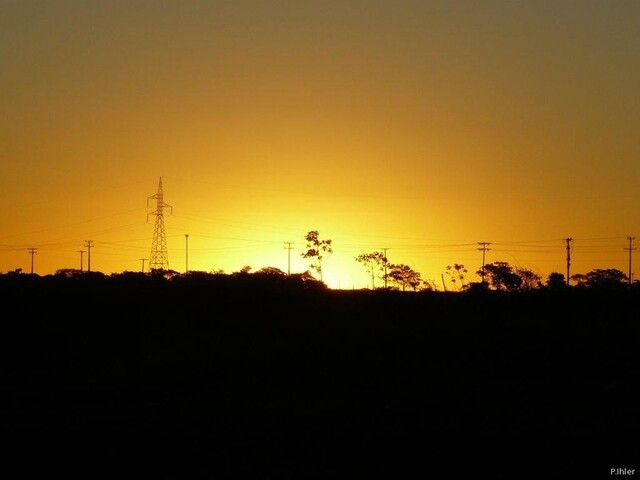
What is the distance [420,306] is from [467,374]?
19.6 meters

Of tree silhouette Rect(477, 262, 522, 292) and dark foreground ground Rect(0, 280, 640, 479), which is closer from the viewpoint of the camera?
dark foreground ground Rect(0, 280, 640, 479)

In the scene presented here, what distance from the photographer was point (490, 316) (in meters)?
41.8

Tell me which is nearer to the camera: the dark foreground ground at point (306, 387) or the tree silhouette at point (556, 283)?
the dark foreground ground at point (306, 387)

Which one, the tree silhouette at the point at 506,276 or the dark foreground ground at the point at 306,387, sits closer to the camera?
the dark foreground ground at the point at 306,387

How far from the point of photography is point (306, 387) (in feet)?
81.0

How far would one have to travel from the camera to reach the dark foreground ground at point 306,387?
14.6 meters

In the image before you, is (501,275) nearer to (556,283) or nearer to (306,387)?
(556,283)

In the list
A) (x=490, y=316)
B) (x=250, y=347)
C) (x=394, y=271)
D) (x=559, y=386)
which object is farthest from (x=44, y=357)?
(x=394, y=271)

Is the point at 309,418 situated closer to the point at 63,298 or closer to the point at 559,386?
the point at 559,386

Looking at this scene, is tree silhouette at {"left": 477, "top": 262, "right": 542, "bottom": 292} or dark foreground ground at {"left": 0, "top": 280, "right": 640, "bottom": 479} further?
tree silhouette at {"left": 477, "top": 262, "right": 542, "bottom": 292}

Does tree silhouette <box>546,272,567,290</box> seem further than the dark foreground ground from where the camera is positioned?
Yes

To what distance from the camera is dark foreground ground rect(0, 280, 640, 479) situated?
1459 cm

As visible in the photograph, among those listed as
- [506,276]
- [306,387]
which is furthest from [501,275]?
[306,387]

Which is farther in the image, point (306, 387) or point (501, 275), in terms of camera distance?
point (501, 275)
